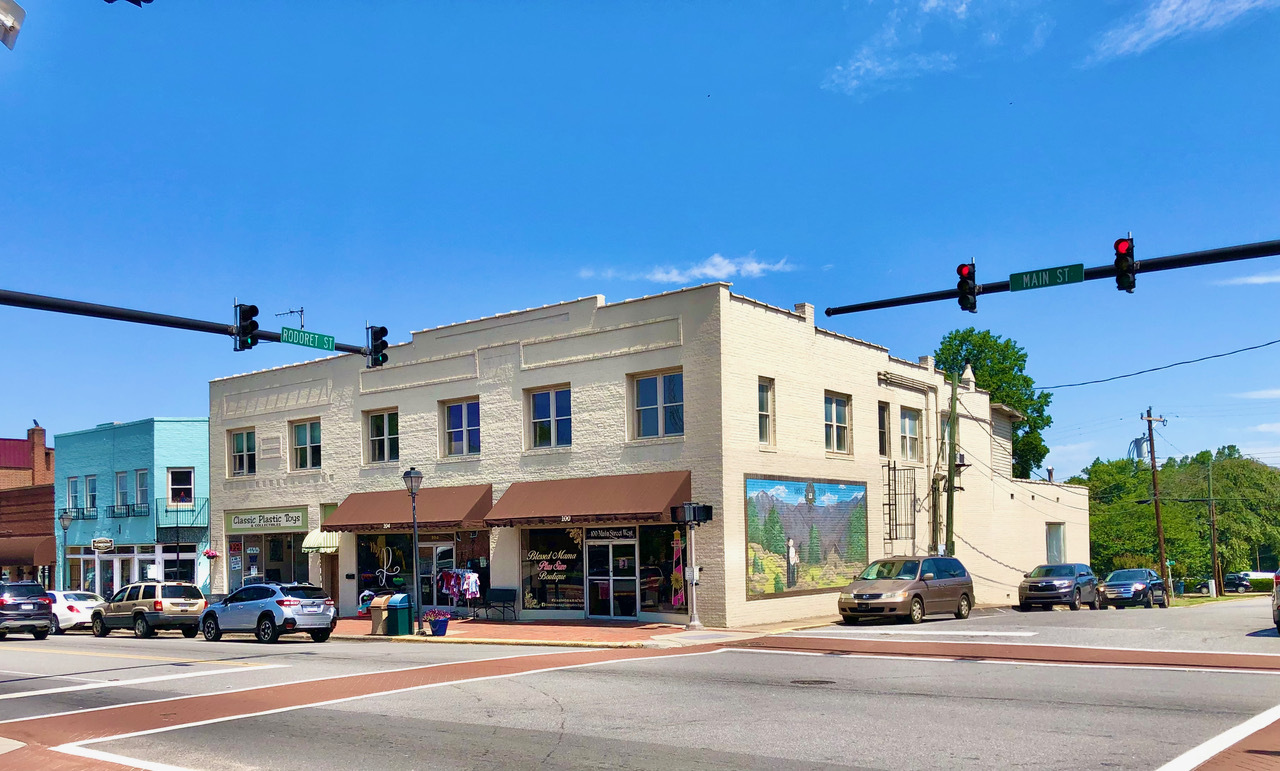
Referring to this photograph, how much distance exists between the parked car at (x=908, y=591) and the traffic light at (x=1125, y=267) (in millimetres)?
12108

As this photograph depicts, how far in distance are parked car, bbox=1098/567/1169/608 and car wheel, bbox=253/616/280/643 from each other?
25.8 metres

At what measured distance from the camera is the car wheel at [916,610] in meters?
26.0

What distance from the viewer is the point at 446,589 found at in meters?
32.8

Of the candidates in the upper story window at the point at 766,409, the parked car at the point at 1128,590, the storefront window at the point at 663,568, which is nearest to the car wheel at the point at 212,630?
the storefront window at the point at 663,568

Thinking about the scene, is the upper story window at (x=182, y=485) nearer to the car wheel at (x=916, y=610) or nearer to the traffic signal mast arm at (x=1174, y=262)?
the car wheel at (x=916, y=610)

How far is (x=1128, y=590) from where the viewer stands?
36.1 m

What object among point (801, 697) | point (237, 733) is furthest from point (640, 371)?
point (237, 733)

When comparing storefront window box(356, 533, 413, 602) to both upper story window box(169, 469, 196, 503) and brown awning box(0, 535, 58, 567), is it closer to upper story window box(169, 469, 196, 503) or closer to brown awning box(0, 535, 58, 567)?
upper story window box(169, 469, 196, 503)

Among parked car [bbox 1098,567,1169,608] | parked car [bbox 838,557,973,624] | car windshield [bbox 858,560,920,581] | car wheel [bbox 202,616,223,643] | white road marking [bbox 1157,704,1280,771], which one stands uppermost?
white road marking [bbox 1157,704,1280,771]

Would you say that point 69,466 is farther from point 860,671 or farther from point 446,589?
point 860,671

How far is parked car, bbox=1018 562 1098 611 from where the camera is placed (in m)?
32.8

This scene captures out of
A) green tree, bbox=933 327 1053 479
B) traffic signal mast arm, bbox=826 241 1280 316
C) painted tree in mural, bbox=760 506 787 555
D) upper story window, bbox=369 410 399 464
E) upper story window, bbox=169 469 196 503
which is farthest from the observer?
green tree, bbox=933 327 1053 479

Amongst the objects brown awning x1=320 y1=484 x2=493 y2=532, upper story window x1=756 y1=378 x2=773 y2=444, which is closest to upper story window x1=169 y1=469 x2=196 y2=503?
brown awning x1=320 y1=484 x2=493 y2=532

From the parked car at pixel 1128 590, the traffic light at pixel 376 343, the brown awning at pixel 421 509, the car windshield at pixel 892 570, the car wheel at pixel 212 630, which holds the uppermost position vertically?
the traffic light at pixel 376 343
